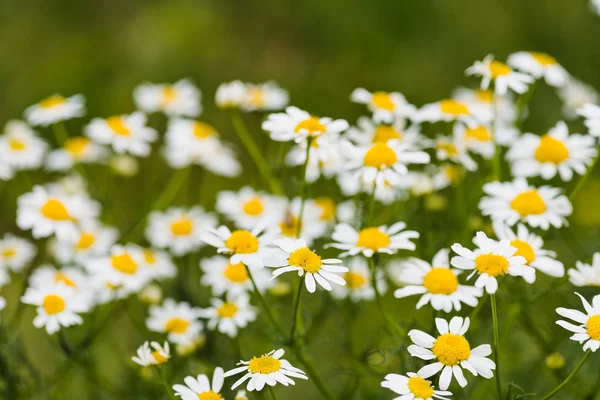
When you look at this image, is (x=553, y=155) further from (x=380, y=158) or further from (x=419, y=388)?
(x=419, y=388)

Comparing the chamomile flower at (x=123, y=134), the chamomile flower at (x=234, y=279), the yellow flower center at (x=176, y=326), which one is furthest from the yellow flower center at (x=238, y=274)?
the chamomile flower at (x=123, y=134)

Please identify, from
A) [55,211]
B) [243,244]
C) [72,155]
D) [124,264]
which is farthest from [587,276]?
[72,155]

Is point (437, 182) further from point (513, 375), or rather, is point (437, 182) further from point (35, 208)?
point (35, 208)

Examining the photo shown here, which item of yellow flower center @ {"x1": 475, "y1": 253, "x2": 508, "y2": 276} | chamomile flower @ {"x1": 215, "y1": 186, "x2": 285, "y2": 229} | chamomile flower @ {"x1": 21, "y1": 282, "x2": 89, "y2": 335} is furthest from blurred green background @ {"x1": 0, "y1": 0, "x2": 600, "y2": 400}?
yellow flower center @ {"x1": 475, "y1": 253, "x2": 508, "y2": 276}

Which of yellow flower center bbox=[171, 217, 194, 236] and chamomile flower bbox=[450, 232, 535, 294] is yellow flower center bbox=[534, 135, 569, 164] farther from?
yellow flower center bbox=[171, 217, 194, 236]

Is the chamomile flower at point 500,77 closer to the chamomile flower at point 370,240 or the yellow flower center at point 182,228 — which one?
the chamomile flower at point 370,240

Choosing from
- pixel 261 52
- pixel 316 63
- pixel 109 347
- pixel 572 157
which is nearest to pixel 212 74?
pixel 261 52

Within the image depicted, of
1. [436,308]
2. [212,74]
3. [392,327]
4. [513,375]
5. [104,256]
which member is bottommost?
[212,74]
